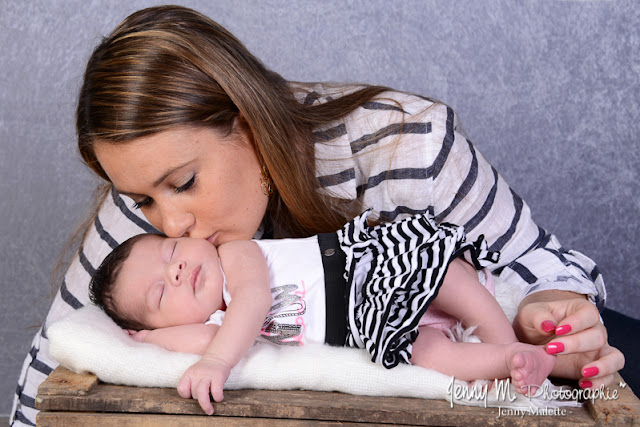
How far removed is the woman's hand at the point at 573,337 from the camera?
3.97ft

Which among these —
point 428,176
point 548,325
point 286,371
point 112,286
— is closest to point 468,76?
point 428,176

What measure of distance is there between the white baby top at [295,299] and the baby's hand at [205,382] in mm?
227

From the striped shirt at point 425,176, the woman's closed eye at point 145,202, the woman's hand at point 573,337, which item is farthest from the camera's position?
the striped shirt at point 425,176

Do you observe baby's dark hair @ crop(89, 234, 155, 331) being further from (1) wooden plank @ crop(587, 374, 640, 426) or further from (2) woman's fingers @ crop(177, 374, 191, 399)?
(1) wooden plank @ crop(587, 374, 640, 426)

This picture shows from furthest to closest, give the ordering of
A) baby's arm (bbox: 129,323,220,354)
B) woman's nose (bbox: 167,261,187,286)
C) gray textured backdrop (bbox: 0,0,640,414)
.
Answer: gray textured backdrop (bbox: 0,0,640,414), woman's nose (bbox: 167,261,187,286), baby's arm (bbox: 129,323,220,354)

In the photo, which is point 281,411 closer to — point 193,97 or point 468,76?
point 193,97

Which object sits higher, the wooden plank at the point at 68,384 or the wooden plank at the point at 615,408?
the wooden plank at the point at 68,384

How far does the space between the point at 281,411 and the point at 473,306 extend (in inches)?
16.5

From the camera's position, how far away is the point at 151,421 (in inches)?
44.9

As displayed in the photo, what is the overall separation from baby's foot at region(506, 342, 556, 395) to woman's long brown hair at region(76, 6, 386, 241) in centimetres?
59

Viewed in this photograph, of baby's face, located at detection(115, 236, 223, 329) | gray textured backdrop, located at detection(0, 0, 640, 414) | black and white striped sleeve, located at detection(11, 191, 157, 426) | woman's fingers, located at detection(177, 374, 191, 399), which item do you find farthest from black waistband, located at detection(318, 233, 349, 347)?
gray textured backdrop, located at detection(0, 0, 640, 414)


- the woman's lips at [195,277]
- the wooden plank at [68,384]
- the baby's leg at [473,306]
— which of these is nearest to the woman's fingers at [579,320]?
the baby's leg at [473,306]

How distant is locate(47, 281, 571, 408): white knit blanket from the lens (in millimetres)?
1168

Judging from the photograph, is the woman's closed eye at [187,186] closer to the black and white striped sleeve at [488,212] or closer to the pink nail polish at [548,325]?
the black and white striped sleeve at [488,212]
